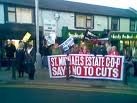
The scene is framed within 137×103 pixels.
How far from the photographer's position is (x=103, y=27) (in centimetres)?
3008

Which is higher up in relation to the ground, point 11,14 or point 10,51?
point 11,14

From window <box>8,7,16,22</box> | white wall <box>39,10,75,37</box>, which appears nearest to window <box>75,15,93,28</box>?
white wall <box>39,10,75,37</box>

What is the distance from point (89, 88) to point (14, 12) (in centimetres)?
1258

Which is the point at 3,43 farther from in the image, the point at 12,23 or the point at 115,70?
the point at 115,70

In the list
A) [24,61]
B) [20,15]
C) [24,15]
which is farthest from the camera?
[24,15]

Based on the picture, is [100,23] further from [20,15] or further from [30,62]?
[30,62]

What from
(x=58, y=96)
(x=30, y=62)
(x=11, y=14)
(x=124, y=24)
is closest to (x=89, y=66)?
(x=30, y=62)

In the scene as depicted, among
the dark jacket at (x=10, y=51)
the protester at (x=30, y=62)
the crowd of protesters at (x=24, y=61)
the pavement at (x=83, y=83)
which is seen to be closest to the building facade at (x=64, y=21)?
the dark jacket at (x=10, y=51)

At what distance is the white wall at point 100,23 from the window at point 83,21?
487mm

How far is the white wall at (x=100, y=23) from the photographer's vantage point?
29.4m

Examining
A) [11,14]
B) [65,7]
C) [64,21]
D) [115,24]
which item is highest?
[65,7]

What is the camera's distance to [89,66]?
45.9ft

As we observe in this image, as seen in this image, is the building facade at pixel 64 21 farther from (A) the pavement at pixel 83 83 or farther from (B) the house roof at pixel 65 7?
(A) the pavement at pixel 83 83

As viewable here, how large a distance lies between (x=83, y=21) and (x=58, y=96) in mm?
19172
